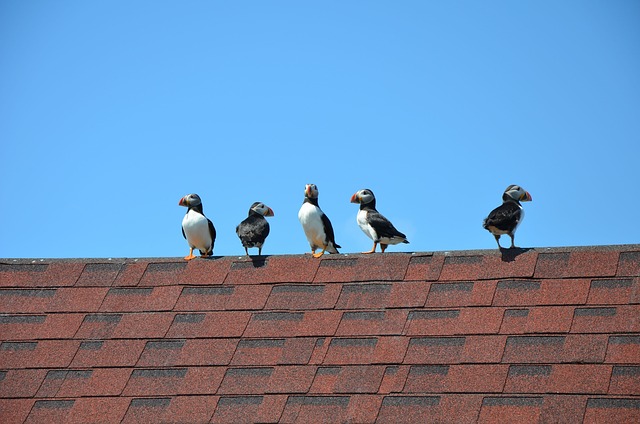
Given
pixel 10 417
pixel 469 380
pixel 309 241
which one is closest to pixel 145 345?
pixel 10 417

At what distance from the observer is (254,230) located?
50.0 feet

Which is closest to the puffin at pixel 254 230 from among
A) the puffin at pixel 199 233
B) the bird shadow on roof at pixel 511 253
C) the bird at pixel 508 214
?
the puffin at pixel 199 233

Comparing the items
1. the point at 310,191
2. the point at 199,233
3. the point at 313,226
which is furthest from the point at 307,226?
the point at 199,233

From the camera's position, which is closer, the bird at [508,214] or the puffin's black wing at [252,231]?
the bird at [508,214]

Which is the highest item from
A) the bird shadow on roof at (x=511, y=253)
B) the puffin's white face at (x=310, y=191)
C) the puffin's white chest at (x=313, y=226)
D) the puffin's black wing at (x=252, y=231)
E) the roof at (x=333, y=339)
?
the puffin's white face at (x=310, y=191)

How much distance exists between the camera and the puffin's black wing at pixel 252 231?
1511 cm

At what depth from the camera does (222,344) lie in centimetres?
1195

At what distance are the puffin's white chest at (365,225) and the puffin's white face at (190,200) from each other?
80.2 inches

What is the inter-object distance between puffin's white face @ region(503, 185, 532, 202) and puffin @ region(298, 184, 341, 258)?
8.15ft

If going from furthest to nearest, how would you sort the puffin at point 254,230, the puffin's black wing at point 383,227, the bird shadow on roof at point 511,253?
1. the puffin's black wing at point 383,227
2. the puffin at point 254,230
3. the bird shadow on roof at point 511,253

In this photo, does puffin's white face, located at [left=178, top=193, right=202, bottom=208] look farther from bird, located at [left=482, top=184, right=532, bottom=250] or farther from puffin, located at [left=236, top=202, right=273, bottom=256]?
bird, located at [left=482, top=184, right=532, bottom=250]

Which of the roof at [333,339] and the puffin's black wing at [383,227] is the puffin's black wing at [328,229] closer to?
the puffin's black wing at [383,227]

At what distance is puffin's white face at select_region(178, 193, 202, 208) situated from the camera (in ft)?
52.9

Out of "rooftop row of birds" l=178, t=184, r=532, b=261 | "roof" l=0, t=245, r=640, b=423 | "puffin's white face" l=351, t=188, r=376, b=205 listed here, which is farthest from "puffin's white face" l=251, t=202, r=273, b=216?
Result: "roof" l=0, t=245, r=640, b=423
